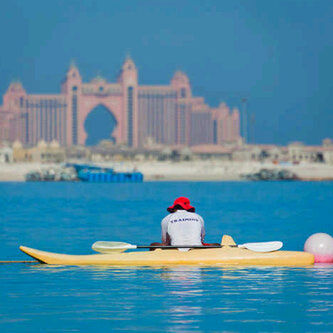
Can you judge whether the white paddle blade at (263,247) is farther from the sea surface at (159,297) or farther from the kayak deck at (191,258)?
the sea surface at (159,297)

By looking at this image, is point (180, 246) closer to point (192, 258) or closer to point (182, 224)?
point (192, 258)

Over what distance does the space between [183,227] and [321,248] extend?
4251 mm

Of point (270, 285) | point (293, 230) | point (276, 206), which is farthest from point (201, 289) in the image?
point (276, 206)

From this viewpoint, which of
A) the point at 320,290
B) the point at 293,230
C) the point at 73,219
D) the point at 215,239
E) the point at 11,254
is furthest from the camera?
the point at 73,219

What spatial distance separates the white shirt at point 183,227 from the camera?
843 inches

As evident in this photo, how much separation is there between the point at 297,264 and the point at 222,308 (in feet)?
18.5

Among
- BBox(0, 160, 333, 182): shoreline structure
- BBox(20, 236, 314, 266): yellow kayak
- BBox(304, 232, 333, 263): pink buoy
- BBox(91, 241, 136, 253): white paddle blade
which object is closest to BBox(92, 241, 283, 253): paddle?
BBox(91, 241, 136, 253): white paddle blade

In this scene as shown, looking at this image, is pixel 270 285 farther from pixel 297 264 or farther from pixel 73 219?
pixel 73 219

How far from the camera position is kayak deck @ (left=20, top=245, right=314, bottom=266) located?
2230cm

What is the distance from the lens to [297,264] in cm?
2320

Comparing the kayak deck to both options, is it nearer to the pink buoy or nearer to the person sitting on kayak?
the person sitting on kayak

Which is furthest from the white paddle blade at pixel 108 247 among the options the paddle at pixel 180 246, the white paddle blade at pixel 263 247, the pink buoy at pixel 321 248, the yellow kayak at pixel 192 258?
the pink buoy at pixel 321 248

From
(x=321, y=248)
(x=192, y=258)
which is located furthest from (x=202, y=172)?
(x=192, y=258)

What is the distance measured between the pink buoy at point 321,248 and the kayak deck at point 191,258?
69 centimetres
